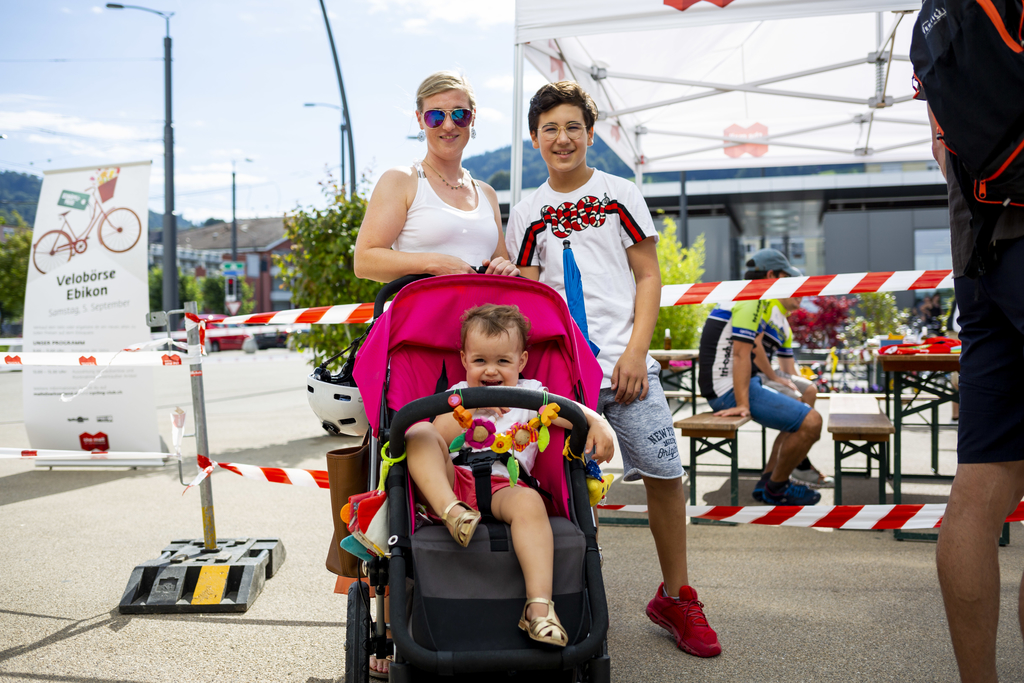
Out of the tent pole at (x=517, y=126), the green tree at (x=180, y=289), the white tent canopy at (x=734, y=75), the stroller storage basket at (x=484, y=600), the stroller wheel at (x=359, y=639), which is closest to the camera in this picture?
the stroller storage basket at (x=484, y=600)

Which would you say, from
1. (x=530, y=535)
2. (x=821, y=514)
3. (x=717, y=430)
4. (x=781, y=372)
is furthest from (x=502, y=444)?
(x=781, y=372)

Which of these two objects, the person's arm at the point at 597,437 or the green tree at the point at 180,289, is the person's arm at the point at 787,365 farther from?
the green tree at the point at 180,289

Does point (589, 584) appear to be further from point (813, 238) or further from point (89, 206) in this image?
point (813, 238)

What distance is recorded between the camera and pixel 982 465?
1773 millimetres

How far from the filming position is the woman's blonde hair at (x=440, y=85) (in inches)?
105

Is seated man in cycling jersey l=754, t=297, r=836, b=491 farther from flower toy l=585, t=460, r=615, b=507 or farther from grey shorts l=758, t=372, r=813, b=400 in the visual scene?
flower toy l=585, t=460, r=615, b=507

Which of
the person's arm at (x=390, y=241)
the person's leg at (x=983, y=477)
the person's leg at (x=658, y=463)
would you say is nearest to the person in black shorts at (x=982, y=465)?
the person's leg at (x=983, y=477)

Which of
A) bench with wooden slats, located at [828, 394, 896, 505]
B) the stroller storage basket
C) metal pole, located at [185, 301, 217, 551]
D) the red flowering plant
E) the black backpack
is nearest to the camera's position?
the black backpack

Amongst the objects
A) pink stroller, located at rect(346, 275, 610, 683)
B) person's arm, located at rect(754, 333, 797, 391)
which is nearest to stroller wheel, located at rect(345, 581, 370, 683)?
pink stroller, located at rect(346, 275, 610, 683)

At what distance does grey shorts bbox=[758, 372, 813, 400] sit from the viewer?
17.0 feet

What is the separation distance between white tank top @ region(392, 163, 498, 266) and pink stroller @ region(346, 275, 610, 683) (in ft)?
1.00

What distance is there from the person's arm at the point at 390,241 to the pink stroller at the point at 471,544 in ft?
0.44

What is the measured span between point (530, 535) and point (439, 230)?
124 cm

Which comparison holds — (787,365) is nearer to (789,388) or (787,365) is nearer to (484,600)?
(789,388)
